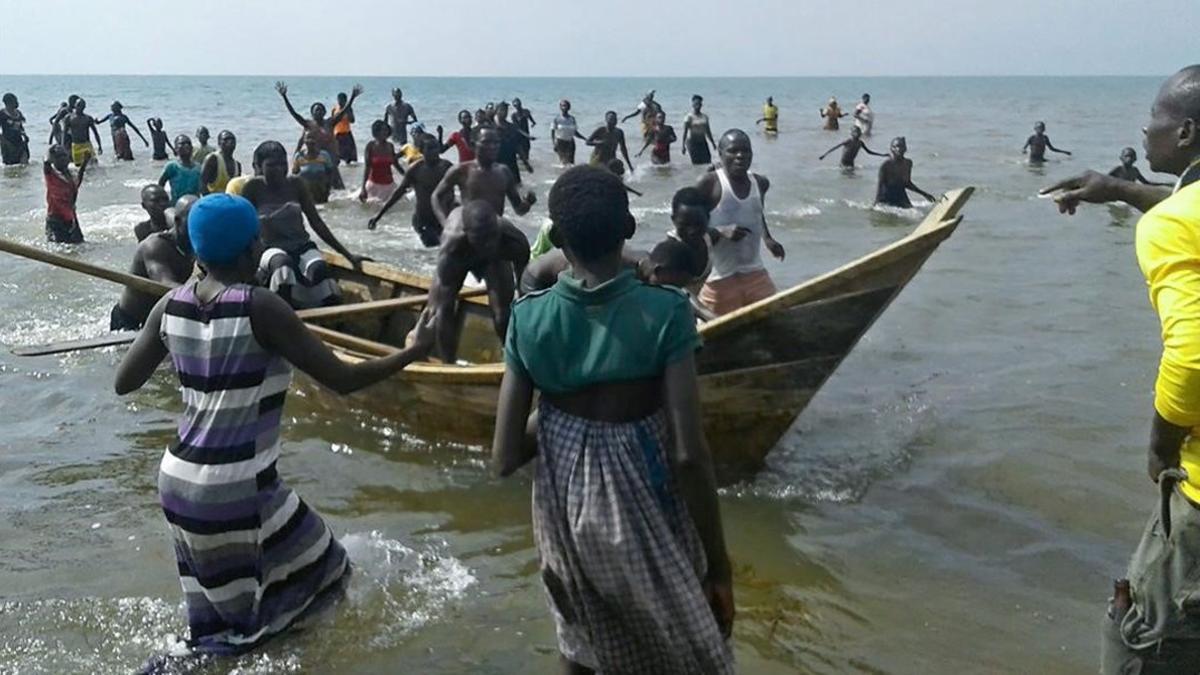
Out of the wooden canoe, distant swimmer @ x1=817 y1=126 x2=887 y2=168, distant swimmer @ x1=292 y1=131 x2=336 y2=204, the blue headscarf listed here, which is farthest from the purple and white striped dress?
distant swimmer @ x1=817 y1=126 x2=887 y2=168

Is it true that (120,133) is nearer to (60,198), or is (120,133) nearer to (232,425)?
(60,198)

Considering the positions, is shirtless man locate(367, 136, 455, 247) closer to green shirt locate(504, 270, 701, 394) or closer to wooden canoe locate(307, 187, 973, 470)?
wooden canoe locate(307, 187, 973, 470)

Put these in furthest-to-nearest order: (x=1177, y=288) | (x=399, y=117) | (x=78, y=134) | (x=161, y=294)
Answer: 1. (x=399, y=117)
2. (x=78, y=134)
3. (x=161, y=294)
4. (x=1177, y=288)

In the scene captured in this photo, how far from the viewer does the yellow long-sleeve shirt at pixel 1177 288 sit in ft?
7.00

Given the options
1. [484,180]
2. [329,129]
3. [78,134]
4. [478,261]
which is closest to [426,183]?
[484,180]

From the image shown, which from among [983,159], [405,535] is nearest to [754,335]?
[405,535]

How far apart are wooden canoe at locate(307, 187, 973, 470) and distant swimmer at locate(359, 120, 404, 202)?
8963 mm

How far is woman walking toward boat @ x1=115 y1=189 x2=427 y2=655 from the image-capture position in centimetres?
307

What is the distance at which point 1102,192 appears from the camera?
2738 millimetres

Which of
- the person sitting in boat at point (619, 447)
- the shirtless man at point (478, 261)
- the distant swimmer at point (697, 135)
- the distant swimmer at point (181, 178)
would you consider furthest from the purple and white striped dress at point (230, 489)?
the distant swimmer at point (697, 135)

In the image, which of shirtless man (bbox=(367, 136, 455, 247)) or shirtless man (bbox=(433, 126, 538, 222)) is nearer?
shirtless man (bbox=(433, 126, 538, 222))

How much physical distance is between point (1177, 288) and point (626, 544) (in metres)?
1.30

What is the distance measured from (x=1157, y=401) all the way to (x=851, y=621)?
2287mm

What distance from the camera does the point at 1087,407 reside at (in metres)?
7.13
